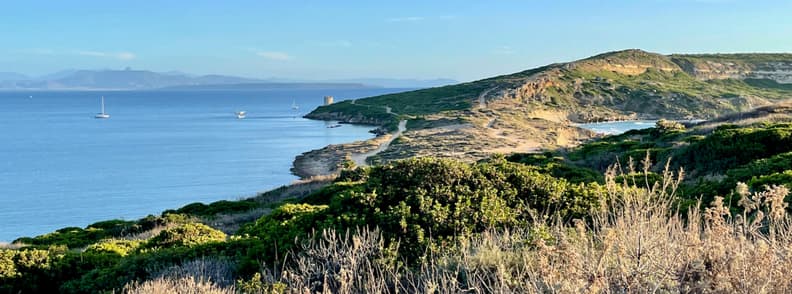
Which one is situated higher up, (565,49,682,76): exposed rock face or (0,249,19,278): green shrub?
(565,49,682,76): exposed rock face

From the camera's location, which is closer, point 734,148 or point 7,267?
point 7,267

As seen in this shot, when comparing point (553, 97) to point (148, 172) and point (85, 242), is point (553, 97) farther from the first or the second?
point (85, 242)

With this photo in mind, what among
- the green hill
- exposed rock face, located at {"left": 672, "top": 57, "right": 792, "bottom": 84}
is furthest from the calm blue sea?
exposed rock face, located at {"left": 672, "top": 57, "right": 792, "bottom": 84}

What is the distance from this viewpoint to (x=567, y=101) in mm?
103000

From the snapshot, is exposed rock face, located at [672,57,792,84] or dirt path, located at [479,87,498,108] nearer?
dirt path, located at [479,87,498,108]

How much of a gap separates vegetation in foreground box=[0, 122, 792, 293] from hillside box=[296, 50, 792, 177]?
36.7 m

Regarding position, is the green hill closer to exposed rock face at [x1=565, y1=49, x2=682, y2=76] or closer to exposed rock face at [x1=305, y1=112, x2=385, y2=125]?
exposed rock face at [x1=565, y1=49, x2=682, y2=76]

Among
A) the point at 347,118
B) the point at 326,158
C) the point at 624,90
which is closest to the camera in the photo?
the point at 326,158

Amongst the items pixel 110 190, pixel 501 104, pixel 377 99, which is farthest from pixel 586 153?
pixel 377 99

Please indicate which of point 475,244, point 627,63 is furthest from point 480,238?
point 627,63

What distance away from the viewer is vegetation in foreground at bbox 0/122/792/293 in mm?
4578

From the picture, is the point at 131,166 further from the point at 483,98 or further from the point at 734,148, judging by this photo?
the point at 483,98

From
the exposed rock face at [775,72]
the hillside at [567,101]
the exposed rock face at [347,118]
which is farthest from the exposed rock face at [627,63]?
the exposed rock face at [347,118]

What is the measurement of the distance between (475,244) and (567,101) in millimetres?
99220
